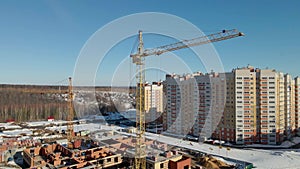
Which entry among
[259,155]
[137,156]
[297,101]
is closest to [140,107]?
[137,156]

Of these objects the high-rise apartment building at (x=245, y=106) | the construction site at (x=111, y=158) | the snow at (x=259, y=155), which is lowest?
the snow at (x=259, y=155)

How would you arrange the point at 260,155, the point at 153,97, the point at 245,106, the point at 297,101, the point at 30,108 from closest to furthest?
the point at 260,155
the point at 245,106
the point at 297,101
the point at 153,97
the point at 30,108

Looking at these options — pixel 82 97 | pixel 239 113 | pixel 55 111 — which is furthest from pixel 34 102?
pixel 239 113

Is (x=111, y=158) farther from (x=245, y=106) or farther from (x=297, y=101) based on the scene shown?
(x=297, y=101)

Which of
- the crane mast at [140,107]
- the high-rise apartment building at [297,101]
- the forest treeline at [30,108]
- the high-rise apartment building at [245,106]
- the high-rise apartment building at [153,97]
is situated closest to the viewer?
the crane mast at [140,107]

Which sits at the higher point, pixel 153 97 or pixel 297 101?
pixel 297 101

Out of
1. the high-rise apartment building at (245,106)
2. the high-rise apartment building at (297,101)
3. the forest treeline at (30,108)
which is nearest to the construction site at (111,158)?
the high-rise apartment building at (245,106)

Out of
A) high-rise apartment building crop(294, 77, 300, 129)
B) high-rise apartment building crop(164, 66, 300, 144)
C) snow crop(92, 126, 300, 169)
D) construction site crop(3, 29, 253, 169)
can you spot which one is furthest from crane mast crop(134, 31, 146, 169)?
high-rise apartment building crop(294, 77, 300, 129)

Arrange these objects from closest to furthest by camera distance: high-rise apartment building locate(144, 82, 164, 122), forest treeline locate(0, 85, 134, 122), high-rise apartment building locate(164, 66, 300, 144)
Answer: high-rise apartment building locate(164, 66, 300, 144) < high-rise apartment building locate(144, 82, 164, 122) < forest treeline locate(0, 85, 134, 122)

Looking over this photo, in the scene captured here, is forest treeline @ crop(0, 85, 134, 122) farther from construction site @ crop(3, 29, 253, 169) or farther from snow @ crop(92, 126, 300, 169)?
snow @ crop(92, 126, 300, 169)

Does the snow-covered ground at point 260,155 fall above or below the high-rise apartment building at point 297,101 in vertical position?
below

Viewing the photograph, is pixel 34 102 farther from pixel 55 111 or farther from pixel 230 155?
pixel 230 155

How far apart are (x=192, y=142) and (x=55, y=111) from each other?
1695 centimetres

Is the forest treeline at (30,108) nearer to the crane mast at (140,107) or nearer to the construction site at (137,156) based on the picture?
the construction site at (137,156)
